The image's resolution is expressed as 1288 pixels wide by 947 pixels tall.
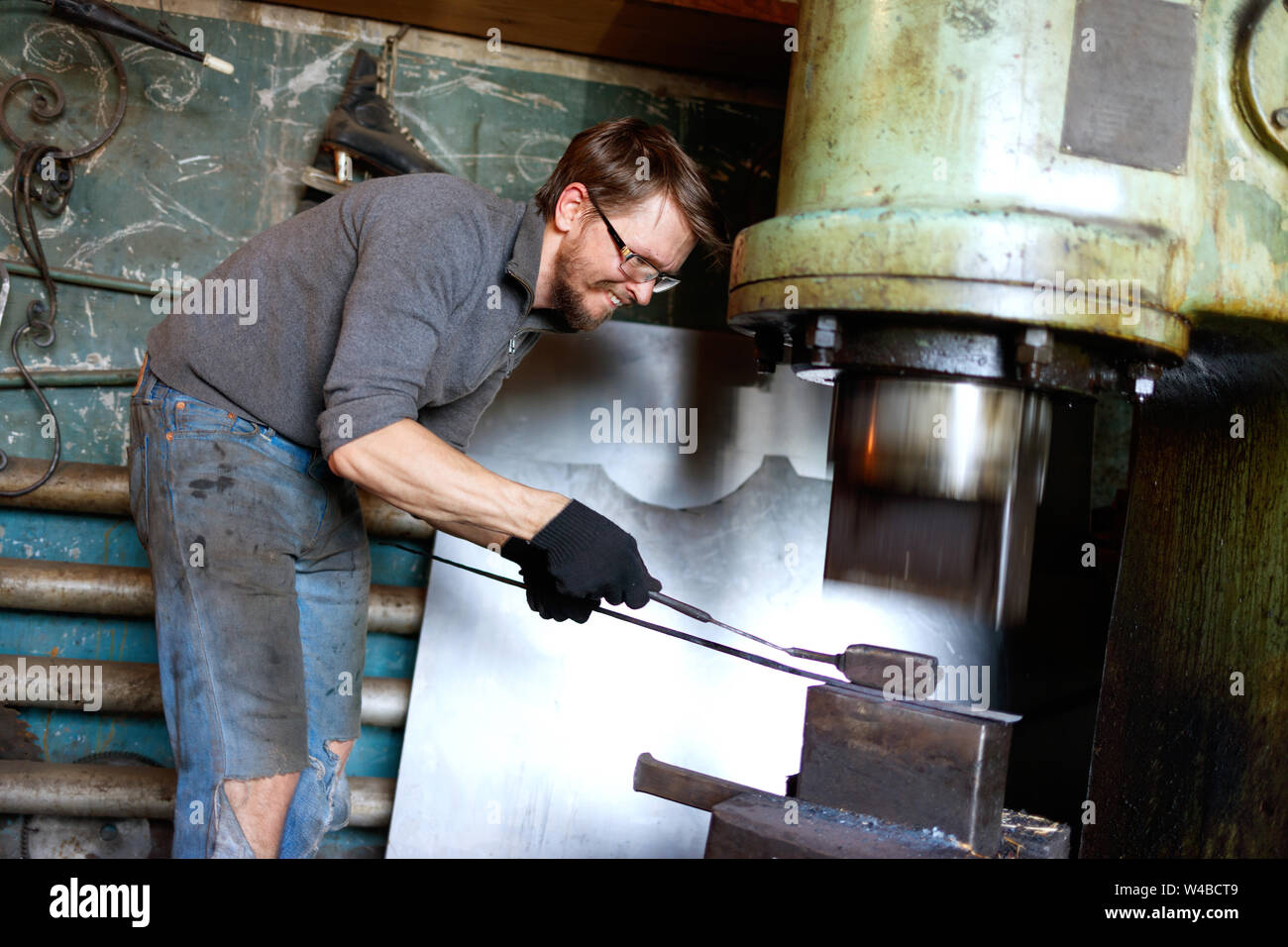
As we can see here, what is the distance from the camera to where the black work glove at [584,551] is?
1.45 meters

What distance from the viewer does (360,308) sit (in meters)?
1.43

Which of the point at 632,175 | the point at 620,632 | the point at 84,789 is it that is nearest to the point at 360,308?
the point at 632,175

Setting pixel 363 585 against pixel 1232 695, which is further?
pixel 363 585

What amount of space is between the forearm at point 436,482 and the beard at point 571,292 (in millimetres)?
419

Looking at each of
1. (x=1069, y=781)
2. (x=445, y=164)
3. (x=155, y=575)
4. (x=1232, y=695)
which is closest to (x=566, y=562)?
(x=155, y=575)

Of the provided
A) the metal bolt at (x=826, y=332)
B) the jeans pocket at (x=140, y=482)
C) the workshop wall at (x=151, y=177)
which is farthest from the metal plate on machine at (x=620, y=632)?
the metal bolt at (x=826, y=332)

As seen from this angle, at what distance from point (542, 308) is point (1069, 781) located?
1618mm

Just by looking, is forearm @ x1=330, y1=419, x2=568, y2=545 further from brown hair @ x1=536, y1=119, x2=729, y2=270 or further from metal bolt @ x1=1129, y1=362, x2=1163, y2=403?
metal bolt @ x1=1129, y1=362, x2=1163, y2=403

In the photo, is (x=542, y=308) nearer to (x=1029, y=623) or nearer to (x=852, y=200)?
(x=852, y=200)

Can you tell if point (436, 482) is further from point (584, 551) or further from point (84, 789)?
point (84, 789)

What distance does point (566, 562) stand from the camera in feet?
4.75

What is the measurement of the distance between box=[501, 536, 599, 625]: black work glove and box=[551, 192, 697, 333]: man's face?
1.36 feet

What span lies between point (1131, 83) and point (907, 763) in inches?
31.0

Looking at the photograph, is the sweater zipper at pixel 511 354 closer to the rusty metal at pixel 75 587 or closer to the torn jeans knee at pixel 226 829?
the rusty metal at pixel 75 587
